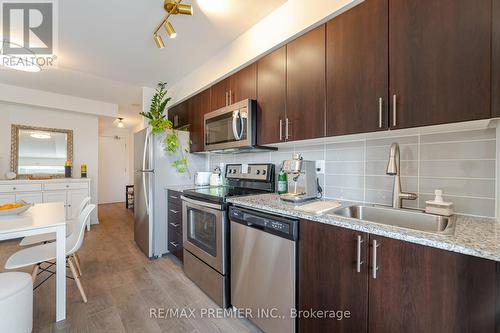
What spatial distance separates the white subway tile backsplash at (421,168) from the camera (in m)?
1.14

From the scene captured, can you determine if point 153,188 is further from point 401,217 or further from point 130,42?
point 401,217

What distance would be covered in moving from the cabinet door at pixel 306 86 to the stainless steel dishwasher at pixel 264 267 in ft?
2.30

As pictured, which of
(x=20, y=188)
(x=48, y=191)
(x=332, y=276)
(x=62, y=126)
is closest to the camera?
(x=332, y=276)

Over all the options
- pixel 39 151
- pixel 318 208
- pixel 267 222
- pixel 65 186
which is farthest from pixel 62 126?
pixel 318 208

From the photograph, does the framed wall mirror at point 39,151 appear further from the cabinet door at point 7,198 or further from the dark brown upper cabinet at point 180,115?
the dark brown upper cabinet at point 180,115

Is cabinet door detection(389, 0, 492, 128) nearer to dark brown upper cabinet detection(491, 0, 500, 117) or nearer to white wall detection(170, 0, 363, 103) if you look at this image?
dark brown upper cabinet detection(491, 0, 500, 117)

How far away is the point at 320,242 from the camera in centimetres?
115

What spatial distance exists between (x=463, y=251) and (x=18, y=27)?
3.59 m

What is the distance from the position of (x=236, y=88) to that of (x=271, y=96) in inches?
21.2

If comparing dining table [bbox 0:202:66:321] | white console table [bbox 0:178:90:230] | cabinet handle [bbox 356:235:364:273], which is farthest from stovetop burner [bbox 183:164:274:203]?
white console table [bbox 0:178:90:230]

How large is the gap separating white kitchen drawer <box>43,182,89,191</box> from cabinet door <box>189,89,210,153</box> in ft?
8.63

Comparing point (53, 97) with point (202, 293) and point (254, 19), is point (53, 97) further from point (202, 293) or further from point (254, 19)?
point (202, 293)

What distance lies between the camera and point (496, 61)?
0.88m

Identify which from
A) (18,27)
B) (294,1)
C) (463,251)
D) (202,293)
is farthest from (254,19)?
(202,293)
